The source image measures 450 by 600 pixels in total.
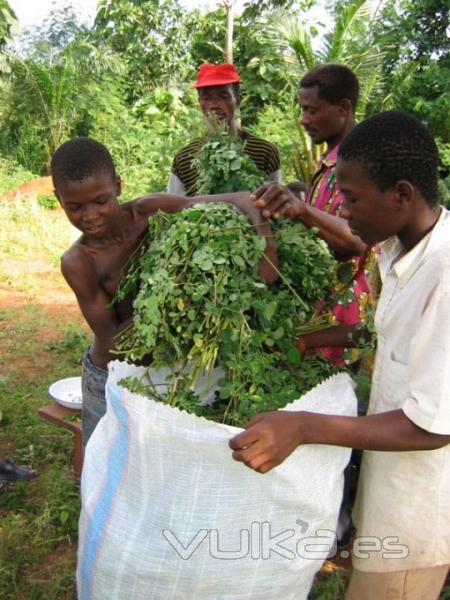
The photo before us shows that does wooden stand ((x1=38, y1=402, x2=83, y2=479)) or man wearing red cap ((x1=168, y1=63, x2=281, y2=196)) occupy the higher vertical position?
man wearing red cap ((x1=168, y1=63, x2=281, y2=196))

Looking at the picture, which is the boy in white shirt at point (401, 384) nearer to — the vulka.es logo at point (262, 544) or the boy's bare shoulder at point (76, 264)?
the vulka.es logo at point (262, 544)

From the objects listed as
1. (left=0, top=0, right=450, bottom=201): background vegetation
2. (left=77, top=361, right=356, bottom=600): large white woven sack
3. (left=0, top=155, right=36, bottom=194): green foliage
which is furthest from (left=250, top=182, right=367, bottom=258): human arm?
(left=0, top=155, right=36, bottom=194): green foliage

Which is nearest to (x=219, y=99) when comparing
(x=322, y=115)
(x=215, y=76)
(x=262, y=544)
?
(x=215, y=76)

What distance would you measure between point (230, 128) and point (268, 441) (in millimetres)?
1922

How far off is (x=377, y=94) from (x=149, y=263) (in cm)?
986

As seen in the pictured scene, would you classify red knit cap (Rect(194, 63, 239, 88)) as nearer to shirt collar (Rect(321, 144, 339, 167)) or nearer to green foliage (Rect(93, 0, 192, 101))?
shirt collar (Rect(321, 144, 339, 167))

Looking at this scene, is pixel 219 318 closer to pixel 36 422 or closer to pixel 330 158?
pixel 330 158

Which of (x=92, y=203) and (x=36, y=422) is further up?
(x=92, y=203)

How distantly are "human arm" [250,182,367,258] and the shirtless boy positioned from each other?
11.3 inches

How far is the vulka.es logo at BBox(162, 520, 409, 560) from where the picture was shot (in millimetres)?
1347

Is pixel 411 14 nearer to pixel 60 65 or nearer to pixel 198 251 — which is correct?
pixel 60 65

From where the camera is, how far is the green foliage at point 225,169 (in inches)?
73.4

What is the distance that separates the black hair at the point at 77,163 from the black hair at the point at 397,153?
93 cm

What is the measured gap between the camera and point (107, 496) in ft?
4.85
